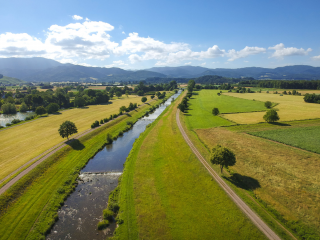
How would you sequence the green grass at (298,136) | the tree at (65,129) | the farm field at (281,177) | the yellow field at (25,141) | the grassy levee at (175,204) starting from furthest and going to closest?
the tree at (65,129) < the green grass at (298,136) < the yellow field at (25,141) < the farm field at (281,177) < the grassy levee at (175,204)

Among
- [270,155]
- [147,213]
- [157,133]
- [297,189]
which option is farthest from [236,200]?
[157,133]

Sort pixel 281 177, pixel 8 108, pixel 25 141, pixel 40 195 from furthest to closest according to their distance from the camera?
pixel 8 108, pixel 25 141, pixel 281 177, pixel 40 195

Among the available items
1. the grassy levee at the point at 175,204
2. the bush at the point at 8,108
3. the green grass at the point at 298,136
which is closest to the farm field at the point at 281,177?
the green grass at the point at 298,136

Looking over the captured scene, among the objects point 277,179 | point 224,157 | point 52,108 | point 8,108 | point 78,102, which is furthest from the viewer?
point 78,102

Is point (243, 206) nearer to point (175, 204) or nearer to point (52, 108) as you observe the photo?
point (175, 204)

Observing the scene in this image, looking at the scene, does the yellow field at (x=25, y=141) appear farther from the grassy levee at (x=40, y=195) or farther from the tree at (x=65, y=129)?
the grassy levee at (x=40, y=195)

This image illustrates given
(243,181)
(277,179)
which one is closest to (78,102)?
(243,181)
